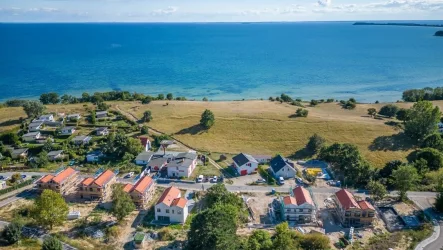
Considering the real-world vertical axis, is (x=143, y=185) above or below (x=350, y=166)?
below

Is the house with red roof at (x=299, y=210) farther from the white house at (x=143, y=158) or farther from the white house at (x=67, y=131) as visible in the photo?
the white house at (x=67, y=131)

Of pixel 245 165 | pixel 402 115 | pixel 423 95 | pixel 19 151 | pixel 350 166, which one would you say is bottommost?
pixel 19 151

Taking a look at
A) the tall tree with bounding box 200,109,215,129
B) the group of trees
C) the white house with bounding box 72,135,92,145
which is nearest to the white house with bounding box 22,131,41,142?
the white house with bounding box 72,135,92,145

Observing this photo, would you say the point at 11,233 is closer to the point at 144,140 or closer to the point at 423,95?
the point at 144,140

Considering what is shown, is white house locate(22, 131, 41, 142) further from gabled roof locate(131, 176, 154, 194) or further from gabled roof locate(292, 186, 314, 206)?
gabled roof locate(292, 186, 314, 206)

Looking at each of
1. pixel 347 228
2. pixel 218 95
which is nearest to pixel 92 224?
pixel 347 228

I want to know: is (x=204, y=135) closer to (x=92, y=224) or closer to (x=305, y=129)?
(x=305, y=129)

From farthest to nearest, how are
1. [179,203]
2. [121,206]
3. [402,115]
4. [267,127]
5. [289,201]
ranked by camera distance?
1. [402,115]
2. [267,127]
3. [289,201]
4. [179,203]
5. [121,206]

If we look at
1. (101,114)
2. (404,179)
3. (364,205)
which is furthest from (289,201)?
(101,114)
